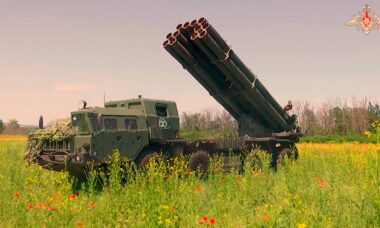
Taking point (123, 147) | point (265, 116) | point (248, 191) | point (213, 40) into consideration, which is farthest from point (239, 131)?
point (248, 191)

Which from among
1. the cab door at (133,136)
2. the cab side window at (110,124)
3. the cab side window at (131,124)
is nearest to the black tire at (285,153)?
the cab door at (133,136)

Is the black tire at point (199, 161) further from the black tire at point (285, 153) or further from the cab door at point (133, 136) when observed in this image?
the black tire at point (285, 153)

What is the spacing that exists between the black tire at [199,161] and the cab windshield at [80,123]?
2.98 meters

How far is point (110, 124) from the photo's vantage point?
883 centimetres

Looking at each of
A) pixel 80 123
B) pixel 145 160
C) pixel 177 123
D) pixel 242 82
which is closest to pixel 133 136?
pixel 145 160

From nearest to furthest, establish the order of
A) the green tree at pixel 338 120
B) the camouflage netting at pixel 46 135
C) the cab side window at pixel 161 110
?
the camouflage netting at pixel 46 135 < the cab side window at pixel 161 110 < the green tree at pixel 338 120

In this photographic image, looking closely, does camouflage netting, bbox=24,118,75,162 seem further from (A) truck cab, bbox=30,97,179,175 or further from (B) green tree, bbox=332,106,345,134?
(B) green tree, bbox=332,106,345,134

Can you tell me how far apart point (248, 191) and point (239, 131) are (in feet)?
18.8

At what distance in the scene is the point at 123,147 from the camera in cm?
892

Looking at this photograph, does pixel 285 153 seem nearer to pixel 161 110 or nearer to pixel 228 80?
pixel 228 80

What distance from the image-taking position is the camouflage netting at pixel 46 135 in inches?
336

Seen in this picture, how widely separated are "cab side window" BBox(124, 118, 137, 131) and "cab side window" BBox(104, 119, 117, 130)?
0.33 metres

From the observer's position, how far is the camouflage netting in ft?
28.0

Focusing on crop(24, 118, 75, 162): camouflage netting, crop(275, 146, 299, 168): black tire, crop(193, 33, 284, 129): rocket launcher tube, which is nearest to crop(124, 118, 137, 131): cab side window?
crop(24, 118, 75, 162): camouflage netting
